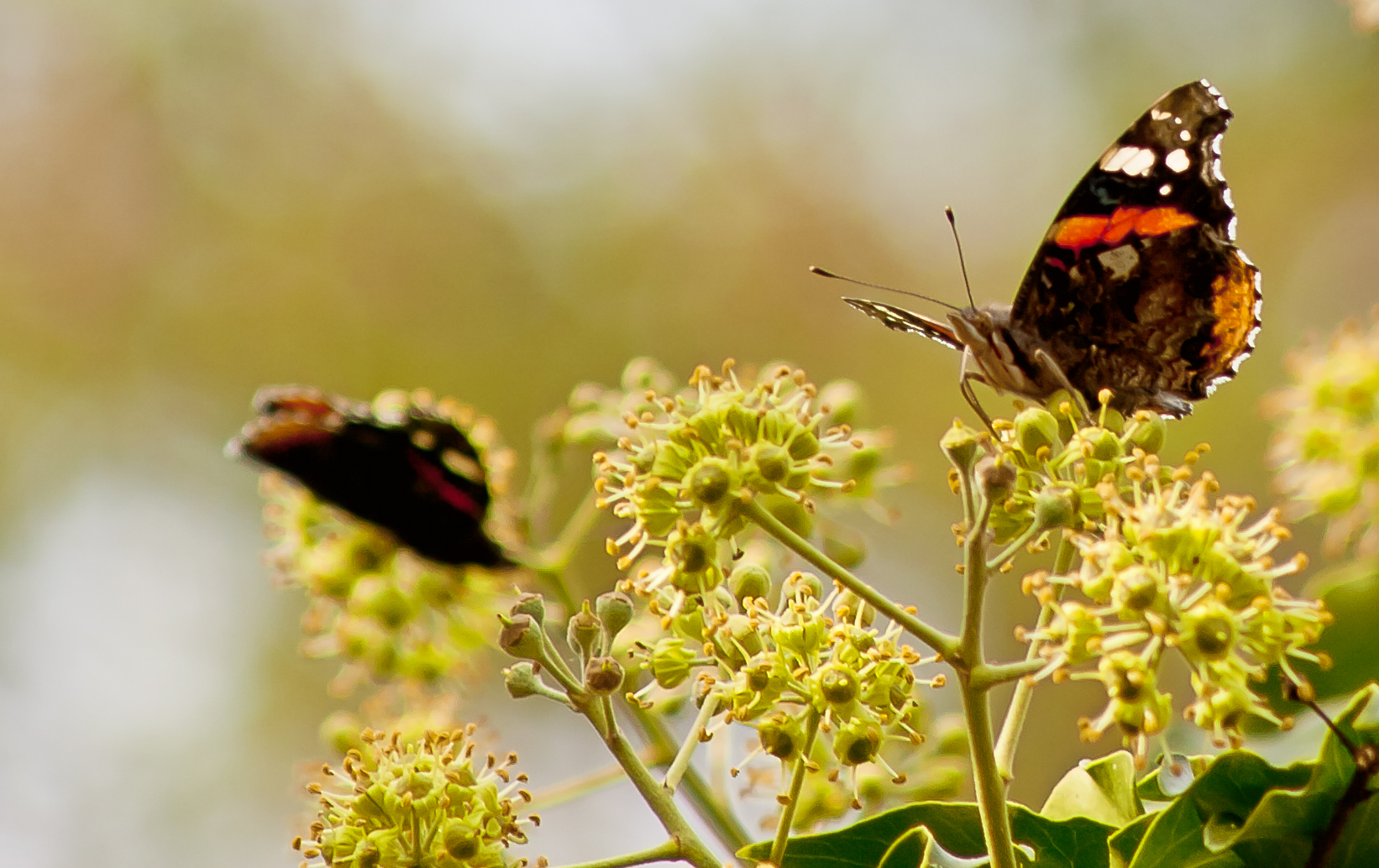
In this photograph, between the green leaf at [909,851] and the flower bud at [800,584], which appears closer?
the green leaf at [909,851]

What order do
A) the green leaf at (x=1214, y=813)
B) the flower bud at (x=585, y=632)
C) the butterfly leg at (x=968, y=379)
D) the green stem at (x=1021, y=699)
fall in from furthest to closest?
the butterfly leg at (x=968, y=379)
the flower bud at (x=585, y=632)
the green stem at (x=1021, y=699)
the green leaf at (x=1214, y=813)

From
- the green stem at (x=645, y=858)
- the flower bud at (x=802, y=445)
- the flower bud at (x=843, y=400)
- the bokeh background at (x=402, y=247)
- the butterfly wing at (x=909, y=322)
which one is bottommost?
the green stem at (x=645, y=858)

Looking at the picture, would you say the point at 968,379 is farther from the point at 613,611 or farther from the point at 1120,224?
the point at 613,611

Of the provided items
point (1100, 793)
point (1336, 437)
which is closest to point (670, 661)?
point (1100, 793)

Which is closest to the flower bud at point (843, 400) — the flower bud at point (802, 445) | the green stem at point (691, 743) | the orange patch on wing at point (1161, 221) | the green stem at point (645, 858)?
the orange patch on wing at point (1161, 221)

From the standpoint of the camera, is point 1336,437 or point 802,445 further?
point 1336,437

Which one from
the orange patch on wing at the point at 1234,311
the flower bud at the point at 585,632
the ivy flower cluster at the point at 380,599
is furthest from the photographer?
the ivy flower cluster at the point at 380,599

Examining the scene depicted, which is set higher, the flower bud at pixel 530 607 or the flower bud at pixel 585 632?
the flower bud at pixel 530 607

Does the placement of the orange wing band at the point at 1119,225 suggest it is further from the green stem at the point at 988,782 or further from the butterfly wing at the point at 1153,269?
the green stem at the point at 988,782
